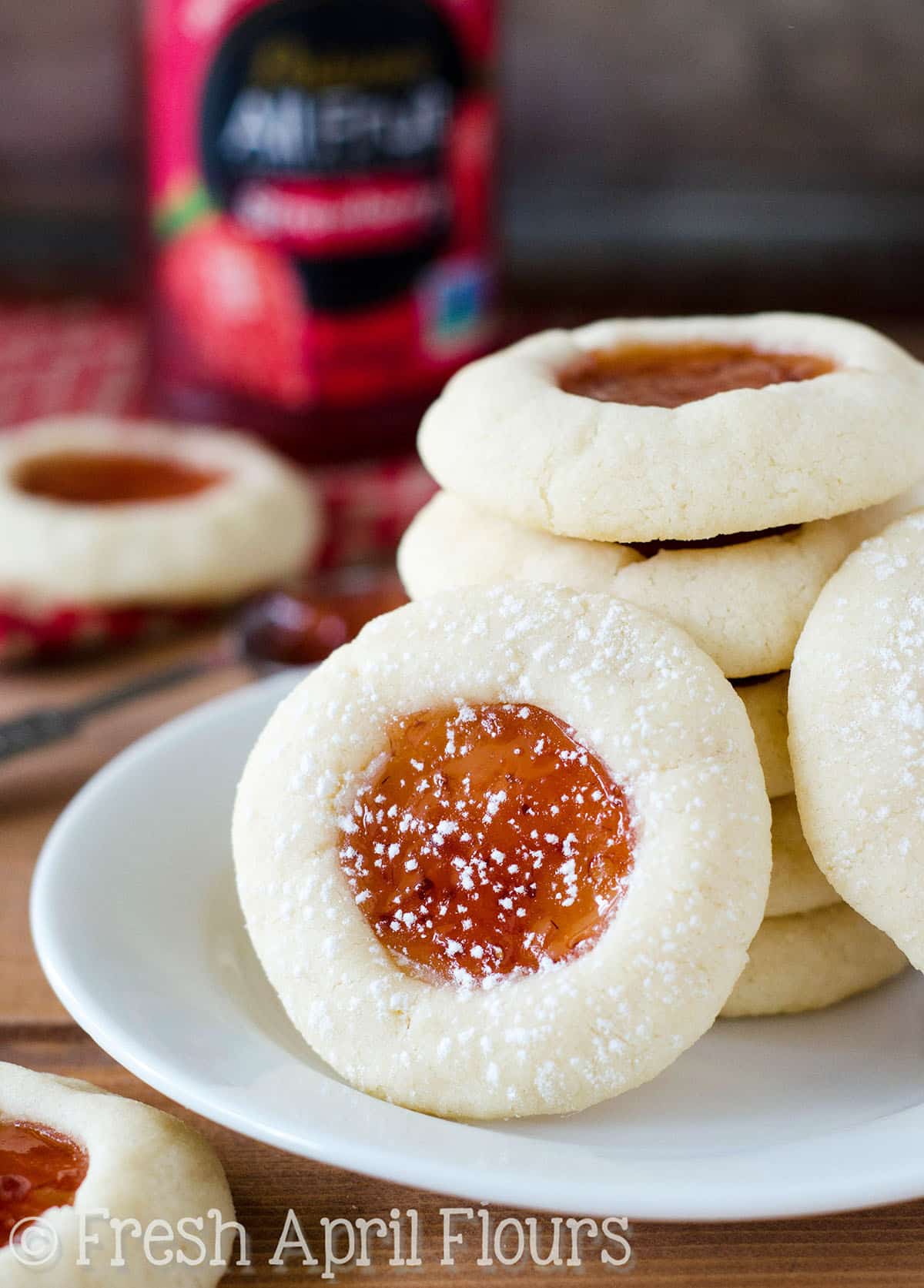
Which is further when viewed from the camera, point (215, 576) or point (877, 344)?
point (215, 576)

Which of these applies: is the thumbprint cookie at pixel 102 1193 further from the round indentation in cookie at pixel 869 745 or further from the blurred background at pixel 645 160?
the blurred background at pixel 645 160

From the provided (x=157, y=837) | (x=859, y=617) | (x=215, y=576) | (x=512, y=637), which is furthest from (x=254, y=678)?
(x=859, y=617)

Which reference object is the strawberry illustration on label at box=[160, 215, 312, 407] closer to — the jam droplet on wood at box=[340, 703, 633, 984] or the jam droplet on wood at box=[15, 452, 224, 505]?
the jam droplet on wood at box=[15, 452, 224, 505]

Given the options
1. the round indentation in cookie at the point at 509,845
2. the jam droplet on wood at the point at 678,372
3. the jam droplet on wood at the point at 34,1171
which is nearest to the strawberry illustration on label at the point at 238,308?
the jam droplet on wood at the point at 678,372

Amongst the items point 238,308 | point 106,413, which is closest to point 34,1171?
point 238,308

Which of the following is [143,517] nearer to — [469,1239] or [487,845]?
[487,845]

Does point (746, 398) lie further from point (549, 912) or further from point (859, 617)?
point (549, 912)
